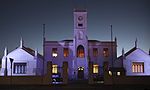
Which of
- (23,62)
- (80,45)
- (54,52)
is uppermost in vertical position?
(80,45)

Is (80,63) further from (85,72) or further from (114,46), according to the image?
→ (114,46)

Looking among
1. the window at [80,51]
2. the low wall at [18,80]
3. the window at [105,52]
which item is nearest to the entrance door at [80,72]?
the window at [80,51]

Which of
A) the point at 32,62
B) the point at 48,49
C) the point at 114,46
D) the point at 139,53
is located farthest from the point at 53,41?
the point at 139,53

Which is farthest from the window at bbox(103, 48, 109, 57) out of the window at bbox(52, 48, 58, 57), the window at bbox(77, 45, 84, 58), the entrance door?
the window at bbox(52, 48, 58, 57)

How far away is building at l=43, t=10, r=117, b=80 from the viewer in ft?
180

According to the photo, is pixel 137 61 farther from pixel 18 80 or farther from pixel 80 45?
pixel 18 80

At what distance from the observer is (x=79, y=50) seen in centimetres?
5606

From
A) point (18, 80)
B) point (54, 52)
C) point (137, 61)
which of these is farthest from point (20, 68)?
point (137, 61)

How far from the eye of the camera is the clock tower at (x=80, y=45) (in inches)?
2149

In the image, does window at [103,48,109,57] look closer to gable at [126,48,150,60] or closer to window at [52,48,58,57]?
gable at [126,48,150,60]

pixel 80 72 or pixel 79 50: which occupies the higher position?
pixel 79 50

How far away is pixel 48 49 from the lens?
55312 mm

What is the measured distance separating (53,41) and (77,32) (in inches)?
192

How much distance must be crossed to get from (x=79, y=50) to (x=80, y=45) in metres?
1.08
